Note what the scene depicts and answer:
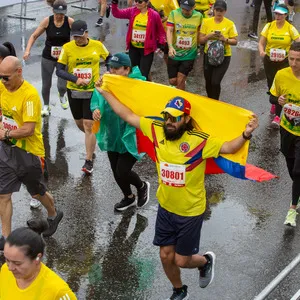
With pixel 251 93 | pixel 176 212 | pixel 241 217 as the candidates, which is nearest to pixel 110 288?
pixel 176 212

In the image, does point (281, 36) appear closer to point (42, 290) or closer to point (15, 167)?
point (15, 167)

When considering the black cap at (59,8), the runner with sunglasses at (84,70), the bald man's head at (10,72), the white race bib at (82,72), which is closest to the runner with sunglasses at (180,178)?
the bald man's head at (10,72)

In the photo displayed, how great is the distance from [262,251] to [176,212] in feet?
5.10

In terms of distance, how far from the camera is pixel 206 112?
587 centimetres

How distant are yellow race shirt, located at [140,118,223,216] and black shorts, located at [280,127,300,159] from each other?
1.97 meters

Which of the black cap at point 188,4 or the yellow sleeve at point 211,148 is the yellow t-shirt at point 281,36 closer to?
the black cap at point 188,4

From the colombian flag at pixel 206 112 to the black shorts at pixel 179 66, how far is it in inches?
157

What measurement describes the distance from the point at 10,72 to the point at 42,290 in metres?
2.74

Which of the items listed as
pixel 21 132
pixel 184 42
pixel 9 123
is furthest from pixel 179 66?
pixel 21 132

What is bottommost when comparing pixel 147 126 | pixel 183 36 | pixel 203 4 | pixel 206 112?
pixel 203 4

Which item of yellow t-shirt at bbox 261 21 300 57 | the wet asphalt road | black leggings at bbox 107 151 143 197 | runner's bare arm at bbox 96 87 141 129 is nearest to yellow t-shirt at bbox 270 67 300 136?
the wet asphalt road

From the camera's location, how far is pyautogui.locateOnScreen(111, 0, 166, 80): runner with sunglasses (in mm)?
10805

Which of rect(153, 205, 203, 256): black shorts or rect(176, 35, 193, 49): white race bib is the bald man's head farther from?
rect(176, 35, 193, 49): white race bib

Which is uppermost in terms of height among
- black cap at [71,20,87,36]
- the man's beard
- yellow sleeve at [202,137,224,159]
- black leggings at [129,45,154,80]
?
the man's beard
